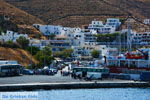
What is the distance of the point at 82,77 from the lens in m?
90.5

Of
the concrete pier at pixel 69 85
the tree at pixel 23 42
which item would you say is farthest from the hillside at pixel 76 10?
the concrete pier at pixel 69 85

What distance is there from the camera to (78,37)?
140500mm

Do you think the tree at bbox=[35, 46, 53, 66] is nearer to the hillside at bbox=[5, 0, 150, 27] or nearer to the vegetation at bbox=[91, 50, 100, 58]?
the vegetation at bbox=[91, 50, 100, 58]

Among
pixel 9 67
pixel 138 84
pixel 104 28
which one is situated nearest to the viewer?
pixel 138 84

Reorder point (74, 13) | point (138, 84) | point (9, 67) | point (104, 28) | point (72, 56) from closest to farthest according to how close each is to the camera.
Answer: point (138, 84) < point (9, 67) < point (72, 56) < point (104, 28) < point (74, 13)

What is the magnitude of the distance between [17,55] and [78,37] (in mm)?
30790

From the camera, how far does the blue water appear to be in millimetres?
64188

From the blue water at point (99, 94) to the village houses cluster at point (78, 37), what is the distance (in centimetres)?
4702

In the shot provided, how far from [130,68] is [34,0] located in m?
103

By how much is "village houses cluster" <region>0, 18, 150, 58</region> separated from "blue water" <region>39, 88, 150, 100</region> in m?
47.0

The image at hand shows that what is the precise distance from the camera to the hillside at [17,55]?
110562 mm

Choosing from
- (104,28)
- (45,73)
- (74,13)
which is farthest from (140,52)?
(74,13)

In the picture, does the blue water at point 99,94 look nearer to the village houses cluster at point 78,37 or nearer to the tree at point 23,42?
the tree at point 23,42

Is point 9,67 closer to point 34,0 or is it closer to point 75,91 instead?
point 75,91
